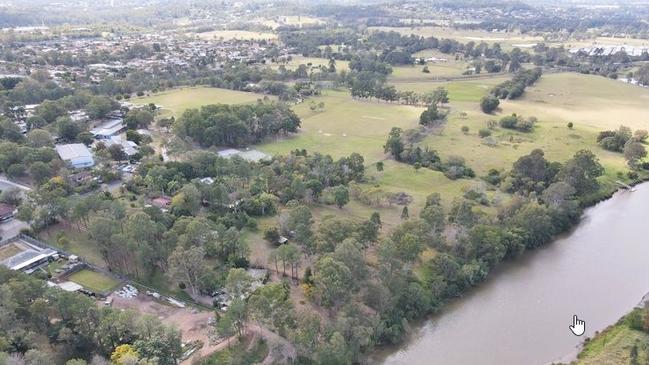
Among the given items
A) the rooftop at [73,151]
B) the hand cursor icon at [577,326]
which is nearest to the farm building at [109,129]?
the rooftop at [73,151]

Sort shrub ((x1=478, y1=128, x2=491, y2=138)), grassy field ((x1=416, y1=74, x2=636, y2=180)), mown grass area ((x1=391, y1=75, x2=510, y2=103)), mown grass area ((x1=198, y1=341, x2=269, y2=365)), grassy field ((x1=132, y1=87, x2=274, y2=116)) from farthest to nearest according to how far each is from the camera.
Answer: mown grass area ((x1=391, y1=75, x2=510, y2=103)), grassy field ((x1=132, y1=87, x2=274, y2=116)), shrub ((x1=478, y1=128, x2=491, y2=138)), grassy field ((x1=416, y1=74, x2=636, y2=180)), mown grass area ((x1=198, y1=341, x2=269, y2=365))

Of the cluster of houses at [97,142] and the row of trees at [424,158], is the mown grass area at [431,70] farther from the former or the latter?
the cluster of houses at [97,142]

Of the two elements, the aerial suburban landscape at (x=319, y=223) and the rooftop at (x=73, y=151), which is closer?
the aerial suburban landscape at (x=319, y=223)

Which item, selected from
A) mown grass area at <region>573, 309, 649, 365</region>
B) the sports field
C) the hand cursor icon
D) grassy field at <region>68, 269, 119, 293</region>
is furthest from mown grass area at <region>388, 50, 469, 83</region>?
the sports field

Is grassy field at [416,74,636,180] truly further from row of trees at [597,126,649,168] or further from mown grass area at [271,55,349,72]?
mown grass area at [271,55,349,72]

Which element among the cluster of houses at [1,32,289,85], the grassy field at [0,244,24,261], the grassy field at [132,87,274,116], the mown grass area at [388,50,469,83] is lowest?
the grassy field at [0,244,24,261]

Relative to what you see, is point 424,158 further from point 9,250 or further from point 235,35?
point 235,35

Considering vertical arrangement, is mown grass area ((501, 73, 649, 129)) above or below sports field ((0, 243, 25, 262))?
above
